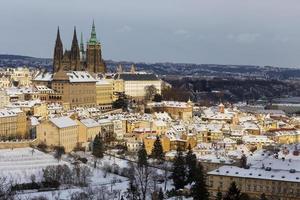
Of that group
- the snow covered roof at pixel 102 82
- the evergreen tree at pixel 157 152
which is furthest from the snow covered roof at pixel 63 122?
the snow covered roof at pixel 102 82

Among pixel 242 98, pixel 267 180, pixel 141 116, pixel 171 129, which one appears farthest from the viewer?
pixel 242 98

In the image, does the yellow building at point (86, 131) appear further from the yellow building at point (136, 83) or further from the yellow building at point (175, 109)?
the yellow building at point (136, 83)

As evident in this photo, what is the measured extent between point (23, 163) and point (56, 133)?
5693 millimetres

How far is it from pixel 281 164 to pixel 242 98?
88974mm

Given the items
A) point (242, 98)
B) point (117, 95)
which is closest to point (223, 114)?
point (117, 95)

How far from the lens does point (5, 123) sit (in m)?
52.3

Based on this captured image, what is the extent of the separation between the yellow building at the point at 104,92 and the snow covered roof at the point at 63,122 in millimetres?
22133

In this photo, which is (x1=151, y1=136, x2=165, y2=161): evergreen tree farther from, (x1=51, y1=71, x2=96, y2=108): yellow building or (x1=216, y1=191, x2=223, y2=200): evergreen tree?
(x1=51, y1=71, x2=96, y2=108): yellow building

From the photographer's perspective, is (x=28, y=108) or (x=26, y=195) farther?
(x=28, y=108)

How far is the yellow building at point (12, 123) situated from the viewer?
51.9 m

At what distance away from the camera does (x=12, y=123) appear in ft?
173

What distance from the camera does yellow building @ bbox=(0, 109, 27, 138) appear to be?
51.9 metres

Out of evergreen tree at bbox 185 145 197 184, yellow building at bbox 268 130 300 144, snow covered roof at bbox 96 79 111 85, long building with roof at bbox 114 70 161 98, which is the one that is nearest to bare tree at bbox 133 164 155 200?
evergreen tree at bbox 185 145 197 184

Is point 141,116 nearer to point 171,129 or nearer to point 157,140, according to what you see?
Result: point 171,129
